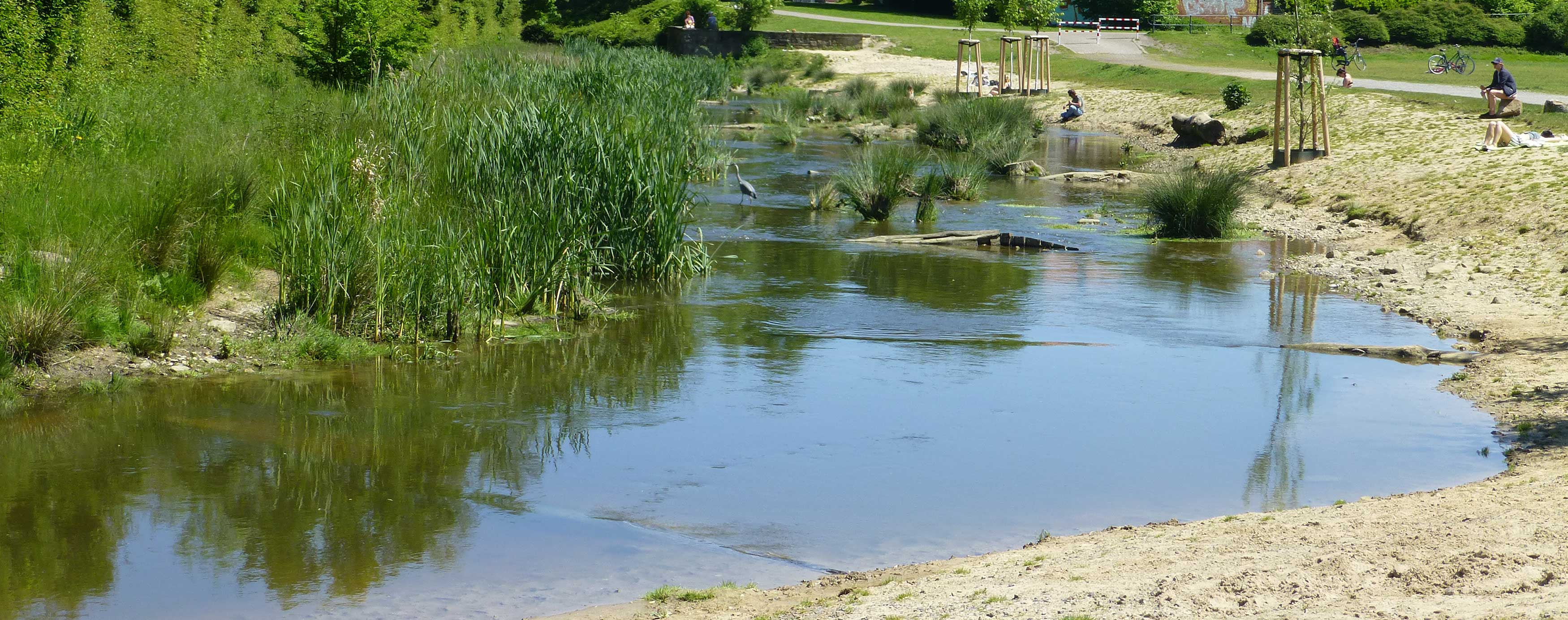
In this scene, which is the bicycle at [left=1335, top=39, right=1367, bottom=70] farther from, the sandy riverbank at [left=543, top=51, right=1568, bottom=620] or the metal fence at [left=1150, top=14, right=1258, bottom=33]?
the sandy riverbank at [left=543, top=51, right=1568, bottom=620]

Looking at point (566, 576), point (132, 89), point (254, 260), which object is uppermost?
point (132, 89)

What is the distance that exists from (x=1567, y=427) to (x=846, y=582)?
5.36 metres

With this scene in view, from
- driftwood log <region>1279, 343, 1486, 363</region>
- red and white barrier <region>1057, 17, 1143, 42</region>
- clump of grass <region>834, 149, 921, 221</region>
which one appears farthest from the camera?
red and white barrier <region>1057, 17, 1143, 42</region>

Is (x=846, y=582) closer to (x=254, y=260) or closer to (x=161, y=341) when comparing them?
(x=161, y=341)

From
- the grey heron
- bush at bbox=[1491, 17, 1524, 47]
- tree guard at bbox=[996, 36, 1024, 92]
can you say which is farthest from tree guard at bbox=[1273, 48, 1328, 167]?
bush at bbox=[1491, 17, 1524, 47]

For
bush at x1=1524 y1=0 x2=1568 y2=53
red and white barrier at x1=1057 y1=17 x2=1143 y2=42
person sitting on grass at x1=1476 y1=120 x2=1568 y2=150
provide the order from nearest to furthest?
person sitting on grass at x1=1476 y1=120 x2=1568 y2=150, bush at x1=1524 y1=0 x2=1568 y2=53, red and white barrier at x1=1057 y1=17 x2=1143 y2=42

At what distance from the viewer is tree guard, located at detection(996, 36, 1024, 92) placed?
129 feet

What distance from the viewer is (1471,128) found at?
21.8 metres

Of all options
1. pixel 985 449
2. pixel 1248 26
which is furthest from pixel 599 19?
pixel 985 449

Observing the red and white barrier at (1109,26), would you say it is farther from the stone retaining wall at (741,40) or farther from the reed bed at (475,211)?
the reed bed at (475,211)

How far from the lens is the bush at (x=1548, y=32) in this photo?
45.3 m

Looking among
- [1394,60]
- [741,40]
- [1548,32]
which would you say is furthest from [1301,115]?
[741,40]

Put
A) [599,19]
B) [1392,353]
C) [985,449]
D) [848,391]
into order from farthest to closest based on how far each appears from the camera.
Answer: [599,19]
[1392,353]
[848,391]
[985,449]

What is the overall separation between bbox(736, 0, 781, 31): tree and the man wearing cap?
37.3m
